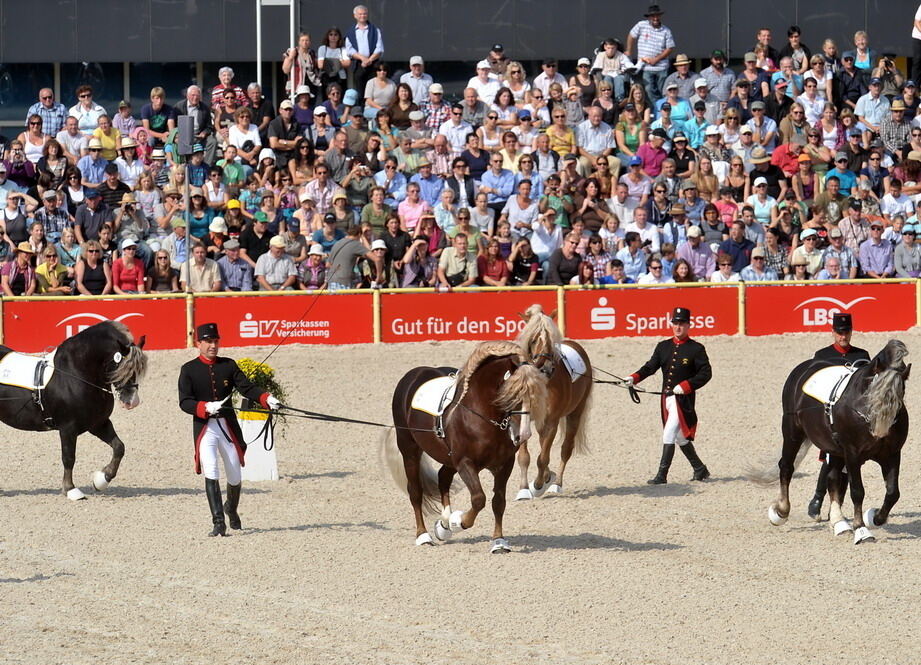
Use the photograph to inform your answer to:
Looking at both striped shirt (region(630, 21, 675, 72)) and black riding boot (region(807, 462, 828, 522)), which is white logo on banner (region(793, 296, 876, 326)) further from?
black riding boot (region(807, 462, 828, 522))

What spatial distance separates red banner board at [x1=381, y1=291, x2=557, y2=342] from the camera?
20953 mm

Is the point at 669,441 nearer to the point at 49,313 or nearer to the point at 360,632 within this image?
the point at 360,632

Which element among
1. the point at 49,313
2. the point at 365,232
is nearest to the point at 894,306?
the point at 365,232

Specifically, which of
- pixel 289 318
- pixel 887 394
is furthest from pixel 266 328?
pixel 887 394

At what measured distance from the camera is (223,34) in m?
26.8

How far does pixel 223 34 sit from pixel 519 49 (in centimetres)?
501

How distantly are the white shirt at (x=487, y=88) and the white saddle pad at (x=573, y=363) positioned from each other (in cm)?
1067

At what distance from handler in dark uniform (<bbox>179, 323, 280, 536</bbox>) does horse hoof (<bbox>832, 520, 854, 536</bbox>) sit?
4755mm

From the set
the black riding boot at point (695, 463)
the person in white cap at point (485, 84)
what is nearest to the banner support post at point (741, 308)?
the person in white cap at point (485, 84)

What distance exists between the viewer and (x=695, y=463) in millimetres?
15375

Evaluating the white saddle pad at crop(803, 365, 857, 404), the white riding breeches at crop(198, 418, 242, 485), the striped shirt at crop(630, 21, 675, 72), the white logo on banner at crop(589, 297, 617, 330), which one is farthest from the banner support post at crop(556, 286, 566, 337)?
the white riding breeches at crop(198, 418, 242, 485)

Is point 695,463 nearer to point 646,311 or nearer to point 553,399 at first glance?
point 553,399

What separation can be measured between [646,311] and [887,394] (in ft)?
30.6

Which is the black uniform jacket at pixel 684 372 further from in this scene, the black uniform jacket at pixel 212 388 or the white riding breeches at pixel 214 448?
the white riding breeches at pixel 214 448
